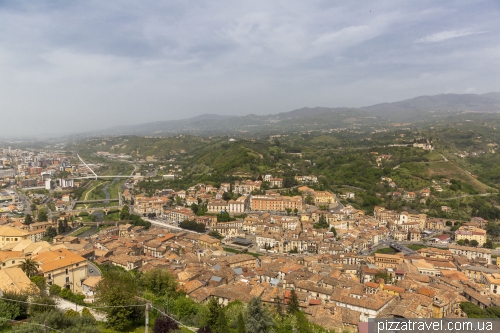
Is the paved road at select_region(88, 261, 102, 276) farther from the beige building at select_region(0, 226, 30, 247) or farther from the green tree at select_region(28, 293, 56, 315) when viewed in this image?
the beige building at select_region(0, 226, 30, 247)

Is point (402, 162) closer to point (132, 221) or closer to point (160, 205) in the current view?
point (160, 205)

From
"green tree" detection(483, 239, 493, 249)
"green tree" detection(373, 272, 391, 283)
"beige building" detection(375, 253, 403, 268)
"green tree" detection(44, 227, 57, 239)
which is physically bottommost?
"green tree" detection(483, 239, 493, 249)

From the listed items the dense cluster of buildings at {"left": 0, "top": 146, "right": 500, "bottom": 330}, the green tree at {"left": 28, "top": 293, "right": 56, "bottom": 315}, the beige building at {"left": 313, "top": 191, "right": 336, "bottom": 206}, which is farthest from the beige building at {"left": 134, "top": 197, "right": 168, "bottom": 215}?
the green tree at {"left": 28, "top": 293, "right": 56, "bottom": 315}

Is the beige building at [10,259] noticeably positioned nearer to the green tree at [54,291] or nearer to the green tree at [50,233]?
the green tree at [54,291]

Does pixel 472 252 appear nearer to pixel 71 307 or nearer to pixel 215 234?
pixel 215 234

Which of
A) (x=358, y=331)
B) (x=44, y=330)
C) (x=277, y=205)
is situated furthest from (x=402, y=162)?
(x=44, y=330)

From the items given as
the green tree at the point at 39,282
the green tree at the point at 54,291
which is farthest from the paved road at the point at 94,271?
the green tree at the point at 54,291

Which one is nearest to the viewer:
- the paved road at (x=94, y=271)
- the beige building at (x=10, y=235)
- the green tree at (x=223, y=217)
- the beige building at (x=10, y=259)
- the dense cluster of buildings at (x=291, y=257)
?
A: the beige building at (x=10, y=259)
